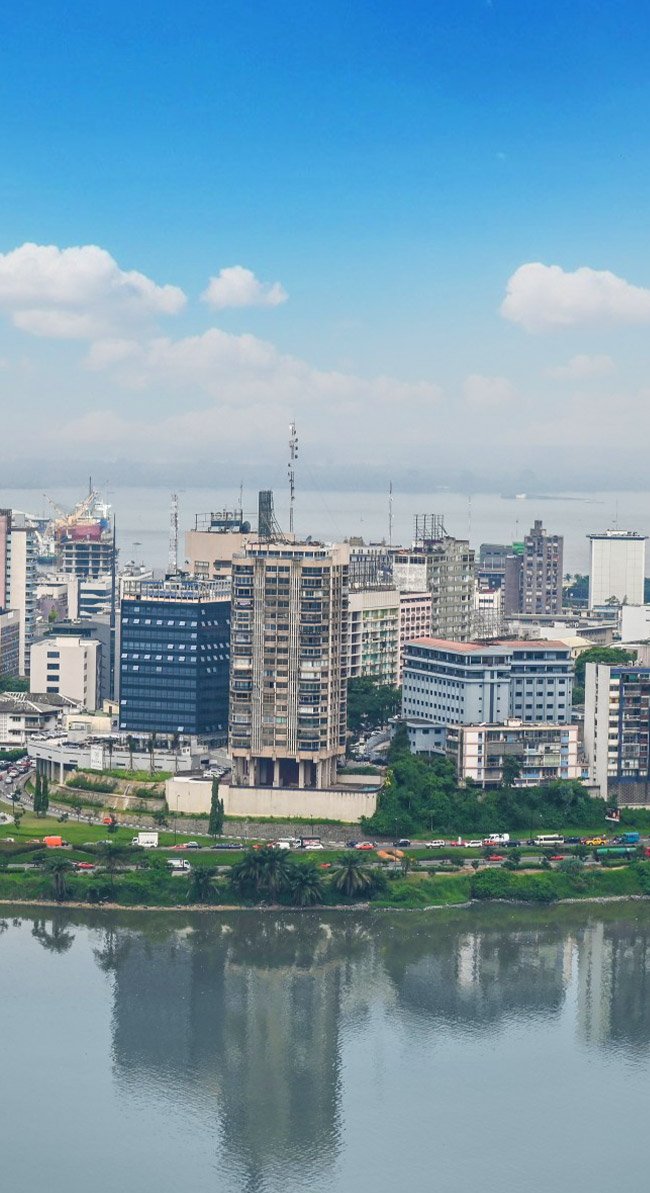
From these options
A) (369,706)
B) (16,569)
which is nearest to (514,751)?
(369,706)

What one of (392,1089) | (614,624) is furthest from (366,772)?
(614,624)

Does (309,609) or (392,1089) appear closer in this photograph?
(392,1089)

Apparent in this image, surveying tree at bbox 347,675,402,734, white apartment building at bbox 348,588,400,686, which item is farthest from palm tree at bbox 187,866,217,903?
white apartment building at bbox 348,588,400,686

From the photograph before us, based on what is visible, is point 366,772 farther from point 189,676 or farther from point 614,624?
point 614,624

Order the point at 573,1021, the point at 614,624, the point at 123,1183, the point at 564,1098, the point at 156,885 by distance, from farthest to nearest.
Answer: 1. the point at 614,624
2. the point at 156,885
3. the point at 573,1021
4. the point at 564,1098
5. the point at 123,1183

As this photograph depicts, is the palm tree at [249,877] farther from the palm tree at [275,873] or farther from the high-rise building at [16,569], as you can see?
the high-rise building at [16,569]

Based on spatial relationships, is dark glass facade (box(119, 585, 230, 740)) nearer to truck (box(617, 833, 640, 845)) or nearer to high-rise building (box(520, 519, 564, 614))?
truck (box(617, 833, 640, 845))

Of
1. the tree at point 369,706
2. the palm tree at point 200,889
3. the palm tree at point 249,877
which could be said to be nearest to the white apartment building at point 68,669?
the tree at point 369,706
